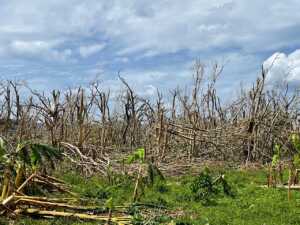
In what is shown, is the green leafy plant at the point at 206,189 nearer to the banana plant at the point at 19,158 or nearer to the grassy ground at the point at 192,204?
the grassy ground at the point at 192,204

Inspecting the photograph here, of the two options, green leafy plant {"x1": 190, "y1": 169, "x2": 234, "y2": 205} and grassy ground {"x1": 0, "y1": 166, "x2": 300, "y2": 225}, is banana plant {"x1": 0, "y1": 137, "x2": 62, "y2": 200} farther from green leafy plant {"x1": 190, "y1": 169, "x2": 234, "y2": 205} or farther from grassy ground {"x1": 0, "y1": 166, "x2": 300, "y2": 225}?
green leafy plant {"x1": 190, "y1": 169, "x2": 234, "y2": 205}

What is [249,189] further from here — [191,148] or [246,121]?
[246,121]

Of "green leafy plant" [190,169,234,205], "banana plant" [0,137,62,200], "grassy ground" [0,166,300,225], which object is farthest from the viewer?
"green leafy plant" [190,169,234,205]

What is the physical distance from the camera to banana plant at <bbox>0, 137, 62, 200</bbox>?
795 cm

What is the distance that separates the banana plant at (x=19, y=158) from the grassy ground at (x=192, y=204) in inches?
32.7

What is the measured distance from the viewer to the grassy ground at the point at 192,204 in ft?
29.0

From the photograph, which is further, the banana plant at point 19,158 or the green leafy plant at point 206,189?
the green leafy plant at point 206,189

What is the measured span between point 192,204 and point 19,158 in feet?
13.6

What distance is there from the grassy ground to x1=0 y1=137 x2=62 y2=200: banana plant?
2.73 feet

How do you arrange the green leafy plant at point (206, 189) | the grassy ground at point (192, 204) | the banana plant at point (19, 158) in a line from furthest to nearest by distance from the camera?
the green leafy plant at point (206, 189) < the grassy ground at point (192, 204) < the banana plant at point (19, 158)

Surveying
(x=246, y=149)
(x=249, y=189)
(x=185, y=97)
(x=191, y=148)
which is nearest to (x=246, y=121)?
(x=246, y=149)

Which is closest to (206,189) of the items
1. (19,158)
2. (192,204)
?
(192,204)

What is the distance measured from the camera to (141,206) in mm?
9375

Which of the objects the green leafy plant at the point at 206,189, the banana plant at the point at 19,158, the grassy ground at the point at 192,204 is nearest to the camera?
the banana plant at the point at 19,158
